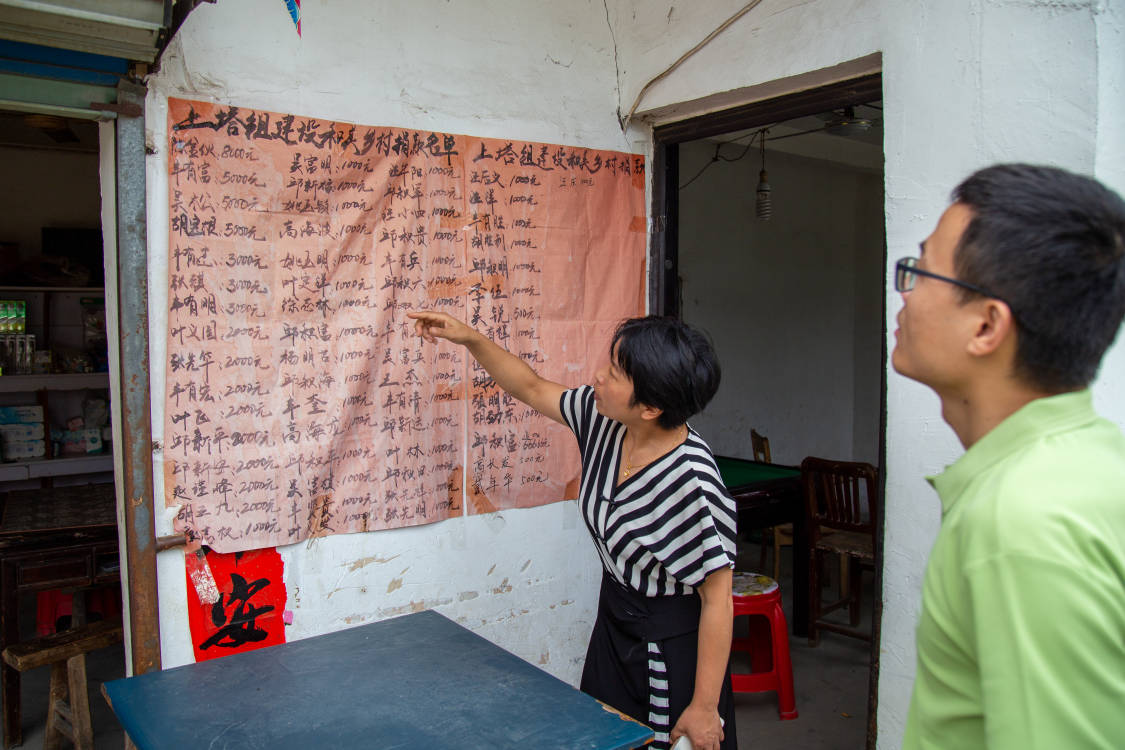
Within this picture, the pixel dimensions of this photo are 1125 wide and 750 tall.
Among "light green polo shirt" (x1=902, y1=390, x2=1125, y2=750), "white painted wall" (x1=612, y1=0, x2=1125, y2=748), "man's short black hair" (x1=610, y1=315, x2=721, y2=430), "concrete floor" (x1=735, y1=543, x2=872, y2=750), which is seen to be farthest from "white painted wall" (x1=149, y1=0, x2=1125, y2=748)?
"light green polo shirt" (x1=902, y1=390, x2=1125, y2=750)

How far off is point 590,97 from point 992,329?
2540 millimetres

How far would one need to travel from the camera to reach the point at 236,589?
2.51m

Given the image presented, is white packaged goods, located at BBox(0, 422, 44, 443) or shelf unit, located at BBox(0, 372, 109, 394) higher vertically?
shelf unit, located at BBox(0, 372, 109, 394)

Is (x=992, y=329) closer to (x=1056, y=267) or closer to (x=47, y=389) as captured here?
(x=1056, y=267)

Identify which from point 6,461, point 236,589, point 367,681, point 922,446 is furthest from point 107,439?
point 922,446

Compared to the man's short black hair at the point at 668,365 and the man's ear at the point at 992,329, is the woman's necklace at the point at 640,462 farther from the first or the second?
the man's ear at the point at 992,329

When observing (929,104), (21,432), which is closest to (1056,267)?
(929,104)

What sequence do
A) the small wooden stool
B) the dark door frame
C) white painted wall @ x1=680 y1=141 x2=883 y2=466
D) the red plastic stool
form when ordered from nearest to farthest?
the dark door frame
the small wooden stool
the red plastic stool
white painted wall @ x1=680 y1=141 x2=883 y2=466

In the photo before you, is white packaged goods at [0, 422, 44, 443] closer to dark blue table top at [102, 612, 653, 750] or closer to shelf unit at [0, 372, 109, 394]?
shelf unit at [0, 372, 109, 394]

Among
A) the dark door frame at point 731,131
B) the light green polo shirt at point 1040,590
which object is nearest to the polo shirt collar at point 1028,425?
the light green polo shirt at point 1040,590

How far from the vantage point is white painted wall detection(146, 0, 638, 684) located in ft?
7.86

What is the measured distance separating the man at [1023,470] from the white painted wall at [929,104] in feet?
4.40

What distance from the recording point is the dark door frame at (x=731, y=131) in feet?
8.32

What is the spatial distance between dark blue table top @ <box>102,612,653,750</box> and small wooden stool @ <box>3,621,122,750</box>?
5.34 feet
